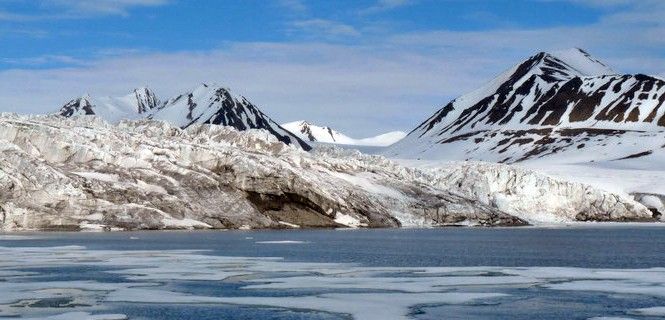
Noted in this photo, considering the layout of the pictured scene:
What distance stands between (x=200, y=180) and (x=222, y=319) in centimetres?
6813

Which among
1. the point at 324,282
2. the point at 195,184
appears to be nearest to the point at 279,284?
the point at 324,282

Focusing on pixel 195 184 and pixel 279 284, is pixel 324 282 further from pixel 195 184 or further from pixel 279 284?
pixel 195 184

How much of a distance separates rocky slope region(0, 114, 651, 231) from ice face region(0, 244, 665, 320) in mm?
35583

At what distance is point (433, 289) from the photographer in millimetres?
34000

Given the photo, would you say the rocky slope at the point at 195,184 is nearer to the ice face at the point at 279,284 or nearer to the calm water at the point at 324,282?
the calm water at the point at 324,282

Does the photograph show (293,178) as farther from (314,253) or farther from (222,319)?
(222,319)

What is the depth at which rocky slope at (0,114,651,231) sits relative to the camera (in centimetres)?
8431

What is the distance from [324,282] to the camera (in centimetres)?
3662

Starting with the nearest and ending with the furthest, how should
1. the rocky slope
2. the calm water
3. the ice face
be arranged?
the calm water
the ice face
the rocky slope

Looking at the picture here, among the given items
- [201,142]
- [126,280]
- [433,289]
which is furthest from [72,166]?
[433,289]

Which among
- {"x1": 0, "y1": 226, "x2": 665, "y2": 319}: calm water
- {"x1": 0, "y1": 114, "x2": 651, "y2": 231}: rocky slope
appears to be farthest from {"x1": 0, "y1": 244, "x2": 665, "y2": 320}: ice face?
{"x1": 0, "y1": 114, "x2": 651, "y2": 231}: rocky slope

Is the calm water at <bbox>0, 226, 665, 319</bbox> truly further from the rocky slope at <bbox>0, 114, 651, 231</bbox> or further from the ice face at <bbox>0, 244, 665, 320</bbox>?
the rocky slope at <bbox>0, 114, 651, 231</bbox>

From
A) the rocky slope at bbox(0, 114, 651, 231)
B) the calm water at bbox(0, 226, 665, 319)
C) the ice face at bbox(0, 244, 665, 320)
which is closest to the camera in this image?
the calm water at bbox(0, 226, 665, 319)

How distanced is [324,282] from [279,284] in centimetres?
200
